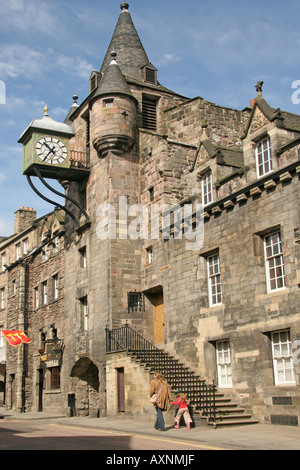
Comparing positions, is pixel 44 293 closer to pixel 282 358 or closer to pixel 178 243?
pixel 178 243

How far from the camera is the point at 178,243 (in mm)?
21391

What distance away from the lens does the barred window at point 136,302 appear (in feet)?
78.2

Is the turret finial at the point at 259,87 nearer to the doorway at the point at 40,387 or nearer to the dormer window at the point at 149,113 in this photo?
the dormer window at the point at 149,113

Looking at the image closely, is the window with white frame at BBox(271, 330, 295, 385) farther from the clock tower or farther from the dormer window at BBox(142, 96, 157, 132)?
the dormer window at BBox(142, 96, 157, 132)

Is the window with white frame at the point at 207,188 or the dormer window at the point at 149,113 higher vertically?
the dormer window at the point at 149,113

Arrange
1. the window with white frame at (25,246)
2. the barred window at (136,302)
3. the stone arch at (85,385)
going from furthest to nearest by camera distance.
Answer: the window with white frame at (25,246) → the stone arch at (85,385) → the barred window at (136,302)

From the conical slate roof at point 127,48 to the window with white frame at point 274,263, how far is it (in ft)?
47.2

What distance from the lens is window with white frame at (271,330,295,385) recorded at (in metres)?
15.7

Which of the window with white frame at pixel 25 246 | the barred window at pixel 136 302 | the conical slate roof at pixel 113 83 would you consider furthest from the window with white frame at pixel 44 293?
the conical slate roof at pixel 113 83

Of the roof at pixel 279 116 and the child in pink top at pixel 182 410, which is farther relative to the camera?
the roof at pixel 279 116

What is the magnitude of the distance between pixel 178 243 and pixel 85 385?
943 cm

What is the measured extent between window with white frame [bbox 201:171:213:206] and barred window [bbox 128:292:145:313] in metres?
5.80

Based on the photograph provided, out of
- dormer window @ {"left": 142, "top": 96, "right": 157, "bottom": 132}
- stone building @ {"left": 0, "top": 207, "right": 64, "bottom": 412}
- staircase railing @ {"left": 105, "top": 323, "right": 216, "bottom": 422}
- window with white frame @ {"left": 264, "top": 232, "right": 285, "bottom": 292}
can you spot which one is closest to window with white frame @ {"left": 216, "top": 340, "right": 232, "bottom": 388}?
staircase railing @ {"left": 105, "top": 323, "right": 216, "bottom": 422}

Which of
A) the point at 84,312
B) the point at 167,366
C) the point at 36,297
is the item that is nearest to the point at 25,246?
the point at 36,297
